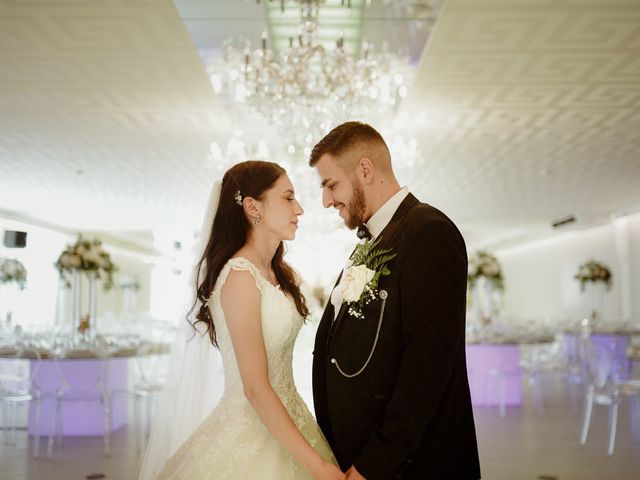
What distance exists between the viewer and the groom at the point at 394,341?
172cm

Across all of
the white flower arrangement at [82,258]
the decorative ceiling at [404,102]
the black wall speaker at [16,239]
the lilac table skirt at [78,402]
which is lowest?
the lilac table skirt at [78,402]

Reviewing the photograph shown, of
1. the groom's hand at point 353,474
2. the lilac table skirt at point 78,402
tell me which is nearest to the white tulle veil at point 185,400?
the groom's hand at point 353,474

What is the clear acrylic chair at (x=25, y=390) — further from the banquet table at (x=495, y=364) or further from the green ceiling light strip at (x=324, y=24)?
the banquet table at (x=495, y=364)

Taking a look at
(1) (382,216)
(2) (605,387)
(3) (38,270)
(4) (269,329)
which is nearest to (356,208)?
(1) (382,216)

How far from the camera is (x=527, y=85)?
20.3 ft

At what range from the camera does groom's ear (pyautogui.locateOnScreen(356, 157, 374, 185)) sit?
1.92m

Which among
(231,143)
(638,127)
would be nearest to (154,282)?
(231,143)

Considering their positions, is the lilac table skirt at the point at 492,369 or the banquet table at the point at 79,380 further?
the lilac table skirt at the point at 492,369

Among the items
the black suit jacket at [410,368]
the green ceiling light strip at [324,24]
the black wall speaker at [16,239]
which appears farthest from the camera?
the black wall speaker at [16,239]

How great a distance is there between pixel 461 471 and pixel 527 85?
5112 millimetres

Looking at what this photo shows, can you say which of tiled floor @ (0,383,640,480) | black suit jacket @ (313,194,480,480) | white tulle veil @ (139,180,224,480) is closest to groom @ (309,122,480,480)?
black suit jacket @ (313,194,480,480)

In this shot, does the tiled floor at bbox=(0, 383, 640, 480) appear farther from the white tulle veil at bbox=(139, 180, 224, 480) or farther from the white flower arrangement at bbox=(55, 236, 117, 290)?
the white tulle veil at bbox=(139, 180, 224, 480)

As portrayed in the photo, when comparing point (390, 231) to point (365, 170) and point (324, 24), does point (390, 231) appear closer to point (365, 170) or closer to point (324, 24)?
point (365, 170)

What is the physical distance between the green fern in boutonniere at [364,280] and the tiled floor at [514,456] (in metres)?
3.81
